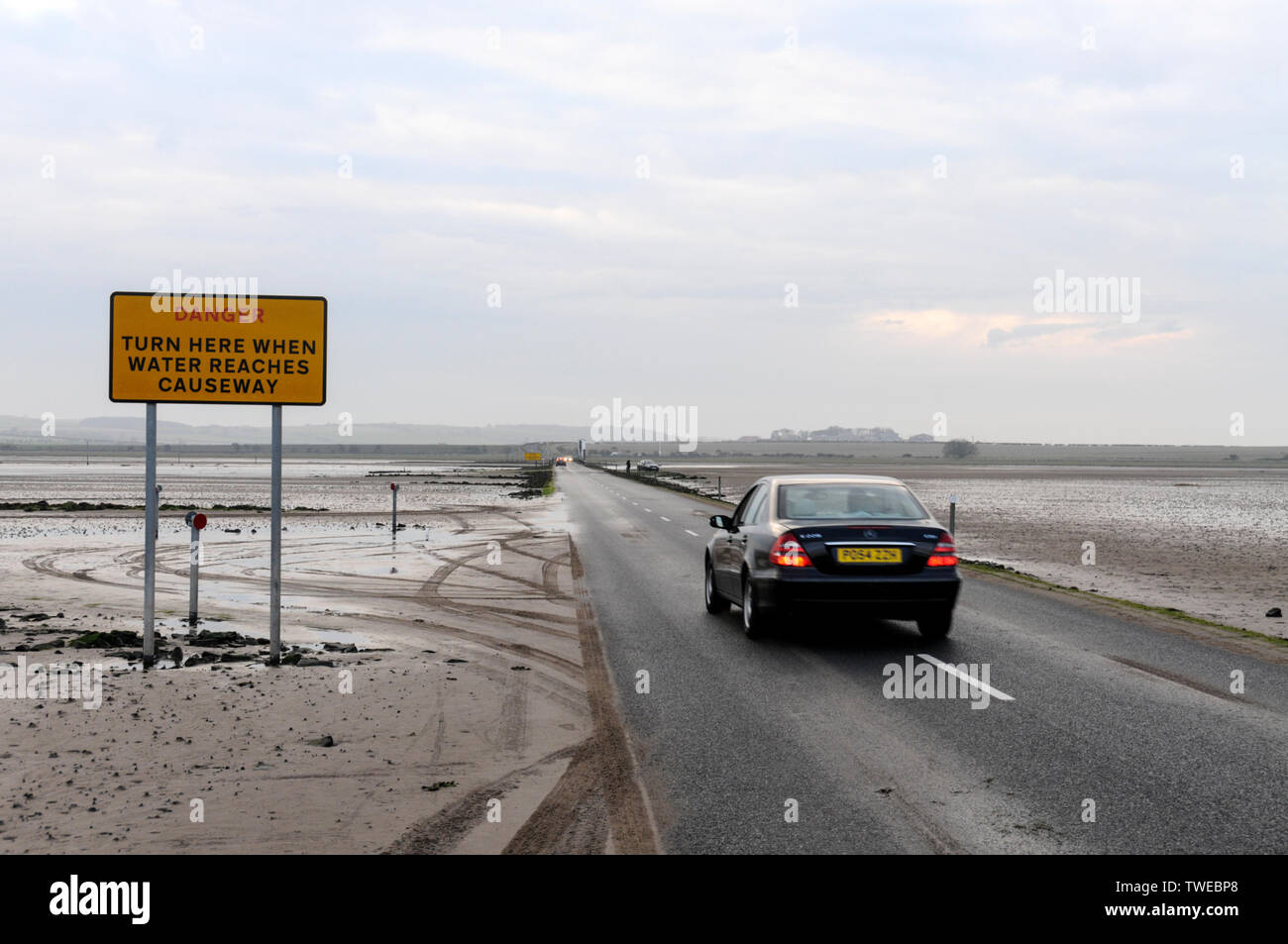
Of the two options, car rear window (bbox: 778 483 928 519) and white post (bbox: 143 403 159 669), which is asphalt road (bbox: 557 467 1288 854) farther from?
white post (bbox: 143 403 159 669)

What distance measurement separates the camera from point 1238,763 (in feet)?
22.7

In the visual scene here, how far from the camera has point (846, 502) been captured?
12000mm

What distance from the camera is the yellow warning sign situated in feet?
34.8

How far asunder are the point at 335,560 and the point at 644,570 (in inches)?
236

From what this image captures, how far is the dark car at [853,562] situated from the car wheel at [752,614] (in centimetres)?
1

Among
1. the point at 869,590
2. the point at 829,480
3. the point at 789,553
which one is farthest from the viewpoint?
the point at 829,480

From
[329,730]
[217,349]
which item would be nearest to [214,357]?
[217,349]

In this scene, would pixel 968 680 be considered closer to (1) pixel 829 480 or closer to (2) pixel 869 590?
(2) pixel 869 590

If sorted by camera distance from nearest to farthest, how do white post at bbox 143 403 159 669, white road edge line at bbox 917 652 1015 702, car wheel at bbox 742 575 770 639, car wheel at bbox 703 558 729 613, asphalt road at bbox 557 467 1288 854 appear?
asphalt road at bbox 557 467 1288 854, white road edge line at bbox 917 652 1015 702, white post at bbox 143 403 159 669, car wheel at bbox 742 575 770 639, car wheel at bbox 703 558 729 613

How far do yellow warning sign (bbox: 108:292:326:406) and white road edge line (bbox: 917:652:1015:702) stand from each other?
6141mm

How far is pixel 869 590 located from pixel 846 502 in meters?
1.28

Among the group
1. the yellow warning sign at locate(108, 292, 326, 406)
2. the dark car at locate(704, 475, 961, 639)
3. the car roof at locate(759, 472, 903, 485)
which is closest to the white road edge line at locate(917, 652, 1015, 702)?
the dark car at locate(704, 475, 961, 639)
